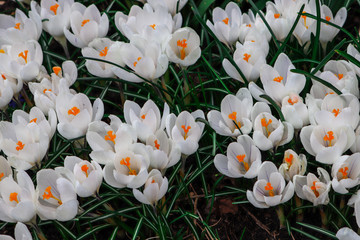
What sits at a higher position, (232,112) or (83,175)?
(232,112)

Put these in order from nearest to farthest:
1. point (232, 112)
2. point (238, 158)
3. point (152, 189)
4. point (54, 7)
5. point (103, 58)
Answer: point (152, 189)
point (238, 158)
point (232, 112)
point (103, 58)
point (54, 7)

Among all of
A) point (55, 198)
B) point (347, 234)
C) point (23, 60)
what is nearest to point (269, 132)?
point (347, 234)

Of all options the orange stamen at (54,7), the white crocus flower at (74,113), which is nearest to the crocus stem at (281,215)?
the white crocus flower at (74,113)

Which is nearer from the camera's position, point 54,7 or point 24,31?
point 24,31

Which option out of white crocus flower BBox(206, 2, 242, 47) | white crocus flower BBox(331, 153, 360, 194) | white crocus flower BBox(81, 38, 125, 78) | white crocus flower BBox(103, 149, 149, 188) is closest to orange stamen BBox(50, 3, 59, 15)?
white crocus flower BBox(81, 38, 125, 78)

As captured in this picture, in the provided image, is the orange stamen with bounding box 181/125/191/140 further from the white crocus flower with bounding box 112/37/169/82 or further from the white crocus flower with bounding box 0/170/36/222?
the white crocus flower with bounding box 0/170/36/222

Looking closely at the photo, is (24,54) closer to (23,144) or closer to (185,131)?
(23,144)

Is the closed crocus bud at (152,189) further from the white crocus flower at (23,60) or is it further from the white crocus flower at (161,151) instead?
the white crocus flower at (23,60)

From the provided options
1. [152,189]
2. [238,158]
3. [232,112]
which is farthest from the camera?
[232,112]
